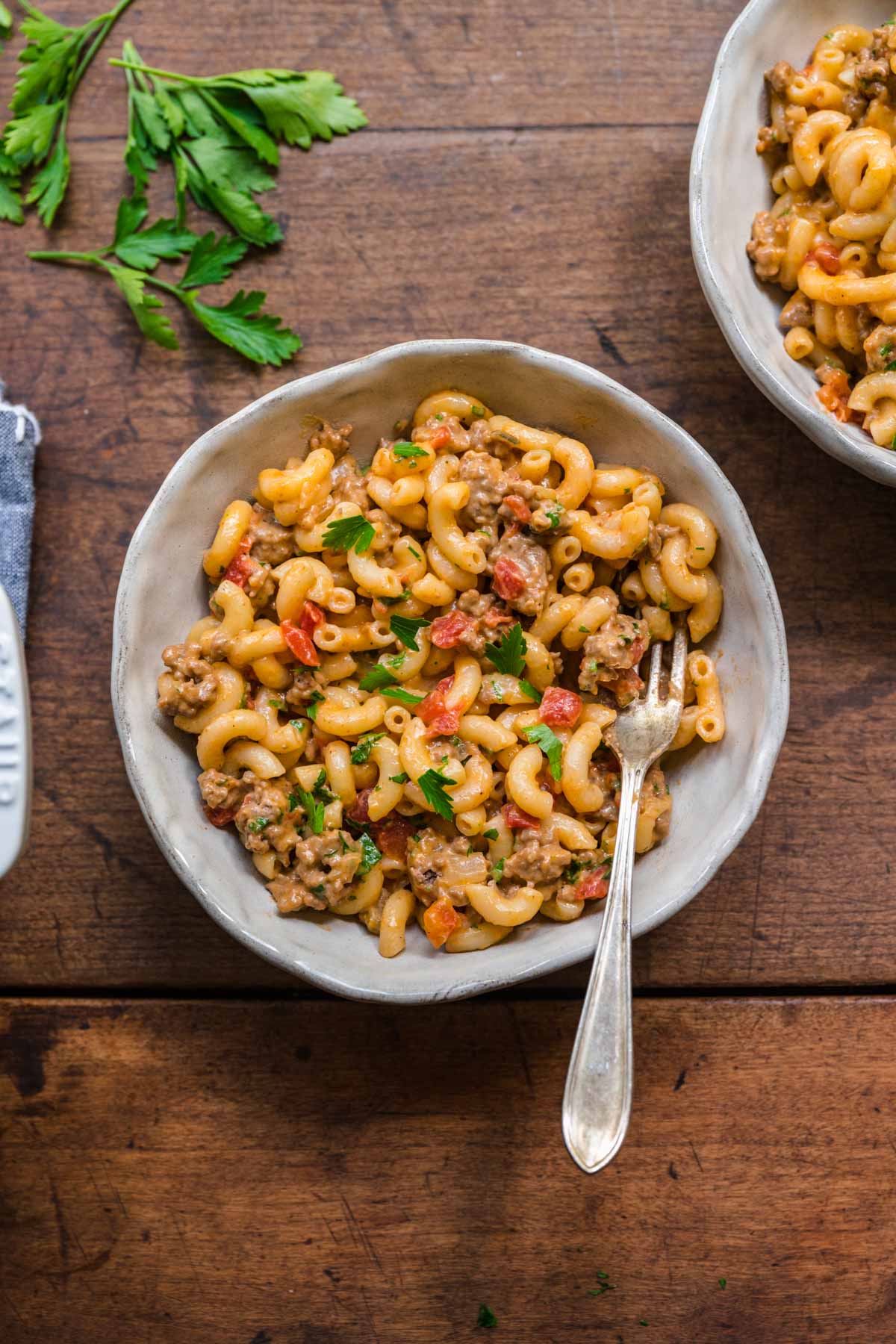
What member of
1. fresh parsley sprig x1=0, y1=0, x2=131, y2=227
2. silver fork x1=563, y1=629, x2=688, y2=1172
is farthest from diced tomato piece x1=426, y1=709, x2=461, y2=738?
fresh parsley sprig x1=0, y1=0, x2=131, y2=227

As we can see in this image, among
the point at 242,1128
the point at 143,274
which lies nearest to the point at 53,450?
the point at 143,274

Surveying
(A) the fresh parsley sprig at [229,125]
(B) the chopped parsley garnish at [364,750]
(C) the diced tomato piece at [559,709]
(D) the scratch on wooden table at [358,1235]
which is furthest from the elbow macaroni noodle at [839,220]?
(D) the scratch on wooden table at [358,1235]

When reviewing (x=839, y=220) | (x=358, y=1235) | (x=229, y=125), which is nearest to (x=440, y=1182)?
(x=358, y=1235)

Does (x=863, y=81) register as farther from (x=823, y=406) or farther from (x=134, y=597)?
(x=134, y=597)

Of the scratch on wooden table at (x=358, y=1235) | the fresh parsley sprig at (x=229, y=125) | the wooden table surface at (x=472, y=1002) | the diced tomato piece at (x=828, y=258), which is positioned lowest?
the scratch on wooden table at (x=358, y=1235)

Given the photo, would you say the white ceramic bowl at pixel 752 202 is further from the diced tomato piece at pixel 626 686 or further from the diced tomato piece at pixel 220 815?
the diced tomato piece at pixel 220 815
